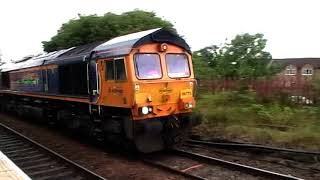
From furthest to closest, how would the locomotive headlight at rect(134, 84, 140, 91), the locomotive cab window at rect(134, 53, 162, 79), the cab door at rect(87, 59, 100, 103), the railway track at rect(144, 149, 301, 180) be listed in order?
1. the cab door at rect(87, 59, 100, 103)
2. the locomotive cab window at rect(134, 53, 162, 79)
3. the locomotive headlight at rect(134, 84, 140, 91)
4. the railway track at rect(144, 149, 301, 180)

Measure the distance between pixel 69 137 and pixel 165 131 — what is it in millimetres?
4973

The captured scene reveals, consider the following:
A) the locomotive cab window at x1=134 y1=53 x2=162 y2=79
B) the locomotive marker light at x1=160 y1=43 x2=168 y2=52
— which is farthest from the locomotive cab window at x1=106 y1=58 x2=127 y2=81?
the locomotive marker light at x1=160 y1=43 x2=168 y2=52

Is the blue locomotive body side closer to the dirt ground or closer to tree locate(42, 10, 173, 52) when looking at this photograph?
the dirt ground

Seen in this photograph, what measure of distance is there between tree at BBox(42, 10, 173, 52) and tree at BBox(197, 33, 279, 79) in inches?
149

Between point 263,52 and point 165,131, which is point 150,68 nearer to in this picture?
point 165,131

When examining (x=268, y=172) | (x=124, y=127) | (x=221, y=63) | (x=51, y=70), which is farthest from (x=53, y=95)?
(x=221, y=63)

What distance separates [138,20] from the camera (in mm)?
24609

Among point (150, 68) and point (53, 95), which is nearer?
point (150, 68)

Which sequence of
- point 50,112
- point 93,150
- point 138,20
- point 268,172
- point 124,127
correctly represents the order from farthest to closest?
point 138,20, point 50,112, point 93,150, point 124,127, point 268,172

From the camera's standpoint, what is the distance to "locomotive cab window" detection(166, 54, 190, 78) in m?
11.8

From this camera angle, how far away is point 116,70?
37.5 feet

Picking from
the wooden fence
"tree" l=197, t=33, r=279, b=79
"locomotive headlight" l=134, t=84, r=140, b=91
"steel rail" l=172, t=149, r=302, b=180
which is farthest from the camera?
"tree" l=197, t=33, r=279, b=79

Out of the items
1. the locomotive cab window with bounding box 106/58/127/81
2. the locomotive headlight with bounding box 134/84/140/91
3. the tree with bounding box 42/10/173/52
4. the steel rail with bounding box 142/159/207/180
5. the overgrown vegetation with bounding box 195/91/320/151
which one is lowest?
the steel rail with bounding box 142/159/207/180

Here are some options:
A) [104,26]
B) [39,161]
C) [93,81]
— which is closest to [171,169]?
[39,161]
